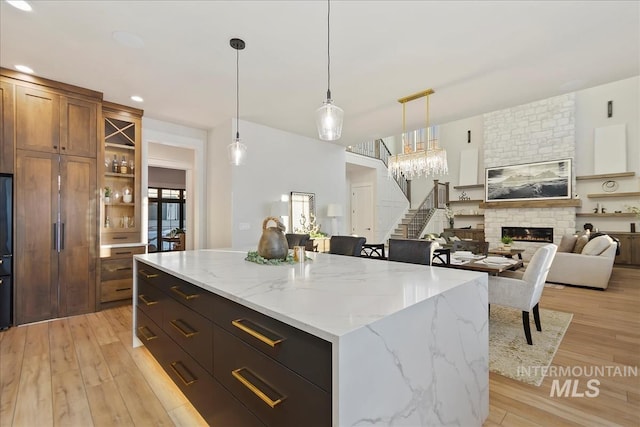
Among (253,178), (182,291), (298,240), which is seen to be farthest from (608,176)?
(182,291)

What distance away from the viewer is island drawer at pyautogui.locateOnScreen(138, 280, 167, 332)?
2150 mm

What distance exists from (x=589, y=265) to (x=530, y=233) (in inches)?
130

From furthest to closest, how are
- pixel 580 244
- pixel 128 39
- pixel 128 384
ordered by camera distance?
pixel 580 244 < pixel 128 39 < pixel 128 384

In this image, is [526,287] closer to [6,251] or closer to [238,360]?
[238,360]

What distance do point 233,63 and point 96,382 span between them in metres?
3.03

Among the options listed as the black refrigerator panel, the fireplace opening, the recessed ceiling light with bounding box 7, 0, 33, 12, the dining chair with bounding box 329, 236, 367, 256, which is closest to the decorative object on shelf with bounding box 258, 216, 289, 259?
the dining chair with bounding box 329, 236, 367, 256

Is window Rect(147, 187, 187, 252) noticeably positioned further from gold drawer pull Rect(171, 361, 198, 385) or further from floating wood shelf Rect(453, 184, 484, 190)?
floating wood shelf Rect(453, 184, 484, 190)

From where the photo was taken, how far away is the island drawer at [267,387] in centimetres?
95

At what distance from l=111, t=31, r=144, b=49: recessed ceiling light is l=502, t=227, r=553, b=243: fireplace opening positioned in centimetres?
875

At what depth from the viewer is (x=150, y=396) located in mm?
1974

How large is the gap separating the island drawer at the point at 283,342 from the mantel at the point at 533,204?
8.57 m

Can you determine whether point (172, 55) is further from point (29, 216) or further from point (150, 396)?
point (150, 396)

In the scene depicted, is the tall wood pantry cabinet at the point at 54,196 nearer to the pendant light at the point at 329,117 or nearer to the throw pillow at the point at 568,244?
the pendant light at the point at 329,117

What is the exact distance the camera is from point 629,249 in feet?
21.3
